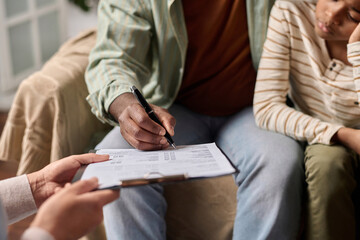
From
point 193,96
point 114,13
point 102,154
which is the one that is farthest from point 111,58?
point 102,154

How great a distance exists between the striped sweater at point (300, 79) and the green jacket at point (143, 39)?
0.08 metres

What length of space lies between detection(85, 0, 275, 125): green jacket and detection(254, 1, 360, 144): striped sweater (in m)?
0.08

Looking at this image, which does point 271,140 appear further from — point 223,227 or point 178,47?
point 178,47

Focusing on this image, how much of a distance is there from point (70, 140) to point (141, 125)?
0.47 metres

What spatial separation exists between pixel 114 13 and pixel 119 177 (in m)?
0.75

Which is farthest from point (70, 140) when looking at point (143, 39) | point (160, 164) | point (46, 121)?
point (160, 164)

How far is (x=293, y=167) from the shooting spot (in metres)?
1.18

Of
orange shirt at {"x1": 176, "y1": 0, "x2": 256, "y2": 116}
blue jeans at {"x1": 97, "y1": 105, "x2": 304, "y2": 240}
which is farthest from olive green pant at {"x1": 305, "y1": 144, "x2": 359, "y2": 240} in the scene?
orange shirt at {"x1": 176, "y1": 0, "x2": 256, "y2": 116}

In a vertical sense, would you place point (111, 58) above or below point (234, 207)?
above

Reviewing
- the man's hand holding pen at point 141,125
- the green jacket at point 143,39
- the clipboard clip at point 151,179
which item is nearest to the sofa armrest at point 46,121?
the green jacket at point 143,39

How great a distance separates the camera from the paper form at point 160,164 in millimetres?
812

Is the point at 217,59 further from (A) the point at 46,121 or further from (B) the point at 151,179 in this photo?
(B) the point at 151,179

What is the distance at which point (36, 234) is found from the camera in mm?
679

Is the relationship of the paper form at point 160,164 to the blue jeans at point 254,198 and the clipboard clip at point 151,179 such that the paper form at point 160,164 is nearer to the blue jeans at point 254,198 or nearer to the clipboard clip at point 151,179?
the clipboard clip at point 151,179
